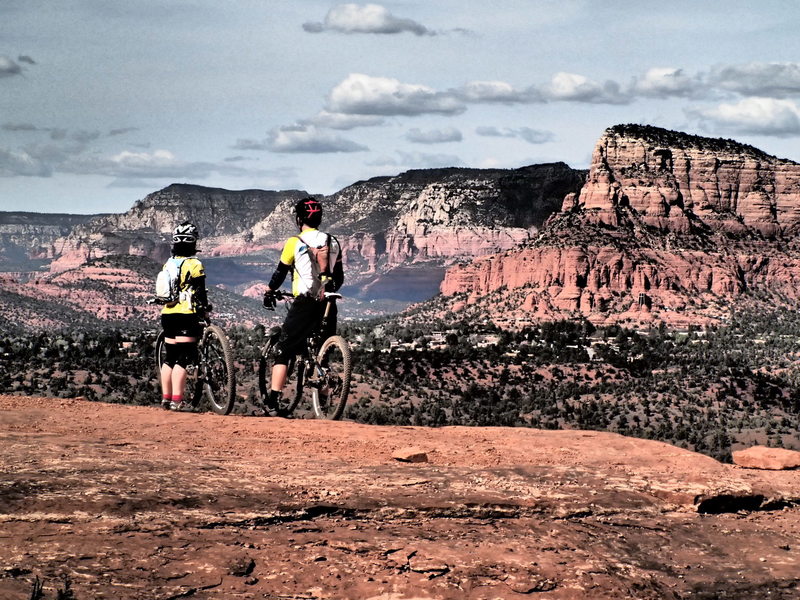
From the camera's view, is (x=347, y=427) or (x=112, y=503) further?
(x=347, y=427)

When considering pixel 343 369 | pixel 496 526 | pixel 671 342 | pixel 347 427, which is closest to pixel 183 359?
pixel 343 369

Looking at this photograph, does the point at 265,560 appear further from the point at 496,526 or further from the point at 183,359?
the point at 183,359

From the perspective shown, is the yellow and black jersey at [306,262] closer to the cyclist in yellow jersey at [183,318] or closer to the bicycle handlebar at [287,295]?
the bicycle handlebar at [287,295]

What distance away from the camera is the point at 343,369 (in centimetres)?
1416

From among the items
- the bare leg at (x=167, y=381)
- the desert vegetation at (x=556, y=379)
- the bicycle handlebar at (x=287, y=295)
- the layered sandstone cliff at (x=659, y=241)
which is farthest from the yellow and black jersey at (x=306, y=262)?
the layered sandstone cliff at (x=659, y=241)

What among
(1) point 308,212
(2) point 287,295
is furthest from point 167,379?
(1) point 308,212

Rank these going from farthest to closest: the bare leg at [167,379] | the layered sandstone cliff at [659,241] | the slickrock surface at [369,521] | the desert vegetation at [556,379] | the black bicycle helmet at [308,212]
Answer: the layered sandstone cliff at [659,241] < the desert vegetation at [556,379] < the bare leg at [167,379] < the black bicycle helmet at [308,212] < the slickrock surface at [369,521]

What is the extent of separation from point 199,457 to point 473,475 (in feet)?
8.59

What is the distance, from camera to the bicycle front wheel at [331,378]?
14.1 m

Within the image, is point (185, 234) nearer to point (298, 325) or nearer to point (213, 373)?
point (213, 373)

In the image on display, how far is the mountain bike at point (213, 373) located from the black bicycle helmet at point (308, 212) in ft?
6.98

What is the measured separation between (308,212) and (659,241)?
423ft

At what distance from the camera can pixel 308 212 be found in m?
14.6

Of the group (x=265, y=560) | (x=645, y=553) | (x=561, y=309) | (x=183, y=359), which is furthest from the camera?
(x=561, y=309)
